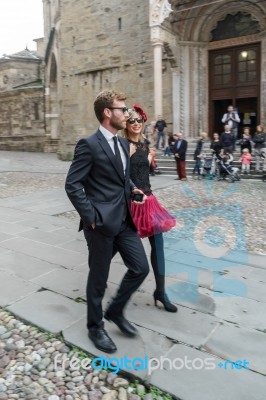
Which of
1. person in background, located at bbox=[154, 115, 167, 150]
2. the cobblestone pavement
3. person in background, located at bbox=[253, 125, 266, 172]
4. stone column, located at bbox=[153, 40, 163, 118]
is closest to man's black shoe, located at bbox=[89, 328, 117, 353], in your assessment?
the cobblestone pavement

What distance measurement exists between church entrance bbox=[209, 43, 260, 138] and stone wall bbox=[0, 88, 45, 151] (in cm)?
1642

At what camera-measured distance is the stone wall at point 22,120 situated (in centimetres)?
3083

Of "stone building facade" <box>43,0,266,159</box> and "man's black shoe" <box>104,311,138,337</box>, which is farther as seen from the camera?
"stone building facade" <box>43,0,266,159</box>

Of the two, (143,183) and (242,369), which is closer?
(242,369)

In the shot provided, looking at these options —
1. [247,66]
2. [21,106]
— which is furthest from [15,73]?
[247,66]

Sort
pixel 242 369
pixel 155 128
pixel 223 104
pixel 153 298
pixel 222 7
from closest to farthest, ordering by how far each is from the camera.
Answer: pixel 242 369, pixel 153 298, pixel 155 128, pixel 222 7, pixel 223 104

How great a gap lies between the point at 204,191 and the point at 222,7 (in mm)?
11090

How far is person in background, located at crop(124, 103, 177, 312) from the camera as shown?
119 inches

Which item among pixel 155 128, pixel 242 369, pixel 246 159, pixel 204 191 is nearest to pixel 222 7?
pixel 155 128

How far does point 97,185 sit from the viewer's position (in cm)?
252

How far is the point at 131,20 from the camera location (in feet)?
62.0

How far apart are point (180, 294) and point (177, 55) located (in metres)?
15.8

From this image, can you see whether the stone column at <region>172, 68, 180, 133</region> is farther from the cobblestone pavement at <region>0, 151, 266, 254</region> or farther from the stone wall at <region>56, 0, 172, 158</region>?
the cobblestone pavement at <region>0, 151, 266, 254</region>

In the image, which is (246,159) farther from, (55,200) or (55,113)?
(55,113)
